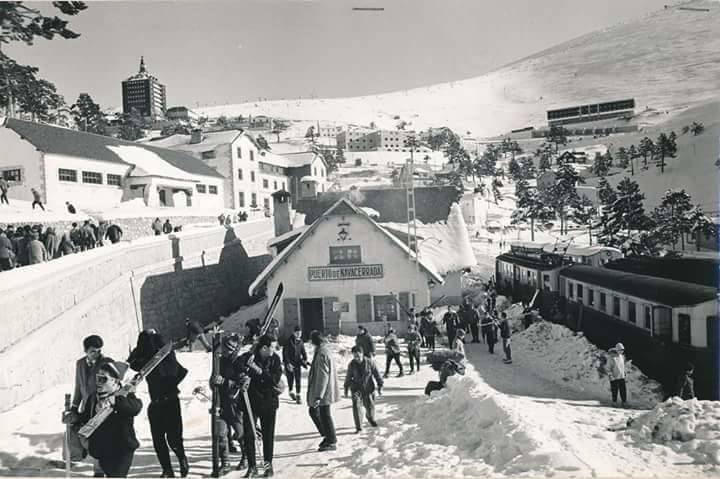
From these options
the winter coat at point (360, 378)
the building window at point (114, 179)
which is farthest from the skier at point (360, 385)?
the building window at point (114, 179)

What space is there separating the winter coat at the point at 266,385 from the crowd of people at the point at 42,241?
630cm

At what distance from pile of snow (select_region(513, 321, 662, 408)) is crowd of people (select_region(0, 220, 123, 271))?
1060 centimetres

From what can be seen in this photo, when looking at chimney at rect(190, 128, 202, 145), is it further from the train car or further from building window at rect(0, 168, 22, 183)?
the train car

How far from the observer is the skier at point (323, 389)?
577 cm

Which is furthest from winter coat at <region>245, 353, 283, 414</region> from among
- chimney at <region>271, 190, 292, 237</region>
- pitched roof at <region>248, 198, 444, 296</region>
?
chimney at <region>271, 190, 292, 237</region>

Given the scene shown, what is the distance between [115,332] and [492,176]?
264ft

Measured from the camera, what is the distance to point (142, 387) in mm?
7617

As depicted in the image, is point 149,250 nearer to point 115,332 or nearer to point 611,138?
point 115,332

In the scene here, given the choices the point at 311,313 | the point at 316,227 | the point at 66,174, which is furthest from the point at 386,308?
the point at 66,174

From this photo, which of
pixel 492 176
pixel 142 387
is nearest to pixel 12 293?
pixel 142 387

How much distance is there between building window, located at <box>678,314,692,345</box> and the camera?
8852 millimetres

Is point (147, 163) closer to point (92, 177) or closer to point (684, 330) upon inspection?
point (92, 177)

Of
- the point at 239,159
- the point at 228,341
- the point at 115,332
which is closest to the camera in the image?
the point at 228,341

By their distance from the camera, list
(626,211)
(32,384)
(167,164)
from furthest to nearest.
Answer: (167,164)
(626,211)
(32,384)
